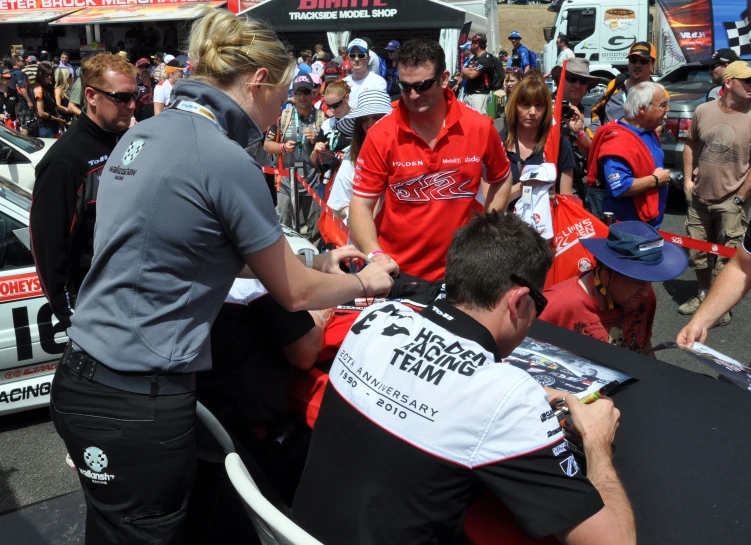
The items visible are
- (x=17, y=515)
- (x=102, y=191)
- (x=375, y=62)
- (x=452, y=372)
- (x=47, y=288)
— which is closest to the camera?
(x=452, y=372)

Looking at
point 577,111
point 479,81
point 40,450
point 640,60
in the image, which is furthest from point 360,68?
point 40,450

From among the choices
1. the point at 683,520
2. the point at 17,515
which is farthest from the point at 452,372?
the point at 17,515

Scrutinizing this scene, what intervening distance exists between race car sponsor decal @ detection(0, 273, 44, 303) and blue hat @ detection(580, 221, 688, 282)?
290 centimetres

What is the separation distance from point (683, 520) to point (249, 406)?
1.17 metres

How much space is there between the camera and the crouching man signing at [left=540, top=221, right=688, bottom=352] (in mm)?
2803

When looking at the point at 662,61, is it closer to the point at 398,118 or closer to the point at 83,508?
the point at 398,118

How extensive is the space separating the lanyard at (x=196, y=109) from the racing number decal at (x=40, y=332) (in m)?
2.48

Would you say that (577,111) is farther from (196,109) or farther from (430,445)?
(430,445)

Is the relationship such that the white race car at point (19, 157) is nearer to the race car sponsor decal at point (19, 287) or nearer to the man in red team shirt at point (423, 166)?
the race car sponsor decal at point (19, 287)

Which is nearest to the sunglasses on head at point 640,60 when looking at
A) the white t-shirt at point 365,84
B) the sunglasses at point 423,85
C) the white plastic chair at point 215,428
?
the white t-shirt at point 365,84

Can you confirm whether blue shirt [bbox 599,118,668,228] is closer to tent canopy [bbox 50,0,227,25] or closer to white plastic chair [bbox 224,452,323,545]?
white plastic chair [bbox 224,452,323,545]

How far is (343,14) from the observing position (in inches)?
695

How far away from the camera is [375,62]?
44.9 ft

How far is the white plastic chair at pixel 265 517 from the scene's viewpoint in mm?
1396
